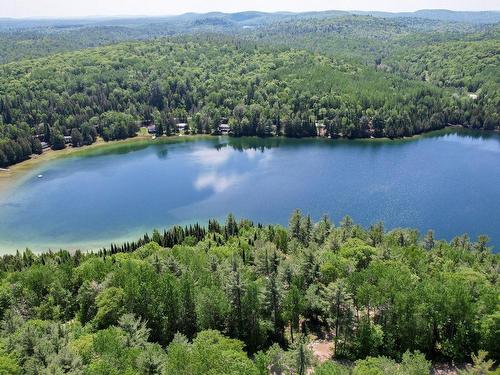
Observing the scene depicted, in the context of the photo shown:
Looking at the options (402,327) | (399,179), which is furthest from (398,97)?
(402,327)

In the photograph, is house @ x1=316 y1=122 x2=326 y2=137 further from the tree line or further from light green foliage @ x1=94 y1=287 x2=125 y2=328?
light green foliage @ x1=94 y1=287 x2=125 y2=328

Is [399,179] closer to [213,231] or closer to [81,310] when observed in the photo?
[213,231]

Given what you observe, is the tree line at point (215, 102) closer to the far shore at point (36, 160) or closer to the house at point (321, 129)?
the house at point (321, 129)

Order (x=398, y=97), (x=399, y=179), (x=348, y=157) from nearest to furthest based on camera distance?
(x=399, y=179) < (x=348, y=157) < (x=398, y=97)

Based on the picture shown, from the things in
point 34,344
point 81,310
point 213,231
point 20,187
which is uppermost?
point 34,344

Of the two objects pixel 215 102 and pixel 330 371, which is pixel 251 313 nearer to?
pixel 330 371

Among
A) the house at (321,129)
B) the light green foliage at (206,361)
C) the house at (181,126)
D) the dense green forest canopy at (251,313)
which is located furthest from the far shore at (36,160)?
the light green foliage at (206,361)

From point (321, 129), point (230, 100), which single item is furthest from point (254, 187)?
point (230, 100)
